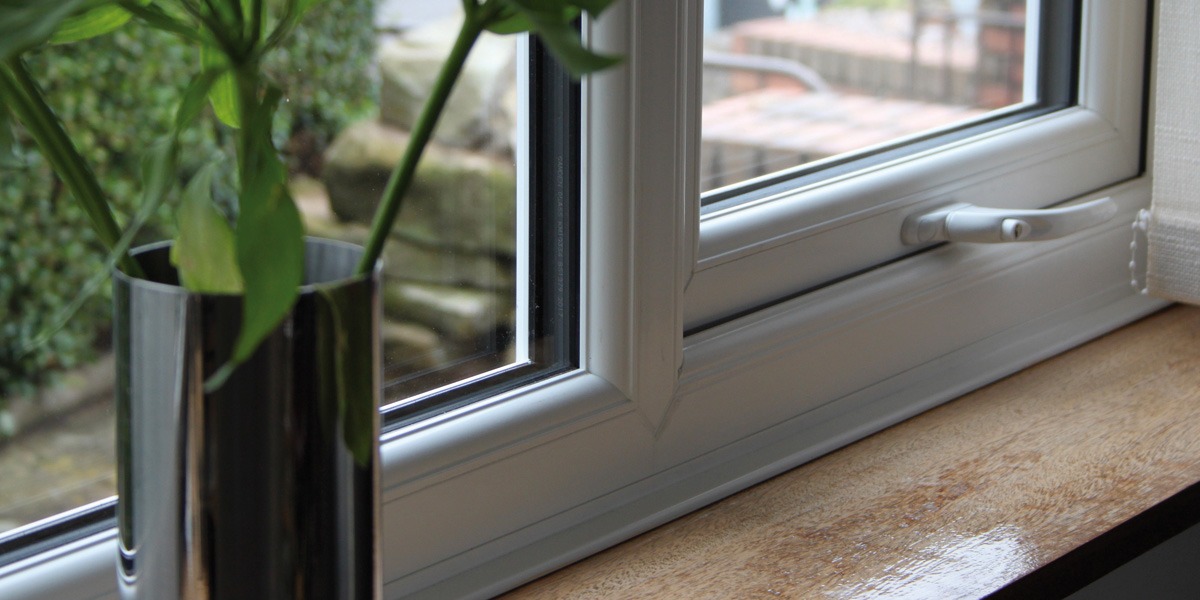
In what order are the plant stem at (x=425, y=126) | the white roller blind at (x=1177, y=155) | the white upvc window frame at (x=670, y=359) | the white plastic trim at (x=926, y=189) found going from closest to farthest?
the plant stem at (x=425, y=126), the white upvc window frame at (x=670, y=359), the white plastic trim at (x=926, y=189), the white roller blind at (x=1177, y=155)

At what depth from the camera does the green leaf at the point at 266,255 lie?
1.31 feet

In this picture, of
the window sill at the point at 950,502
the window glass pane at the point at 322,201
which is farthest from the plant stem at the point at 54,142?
the window sill at the point at 950,502

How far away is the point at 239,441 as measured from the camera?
47 centimetres

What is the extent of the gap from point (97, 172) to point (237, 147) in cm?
19

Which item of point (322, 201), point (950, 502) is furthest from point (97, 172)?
point (950, 502)

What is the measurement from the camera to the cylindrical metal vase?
46 cm

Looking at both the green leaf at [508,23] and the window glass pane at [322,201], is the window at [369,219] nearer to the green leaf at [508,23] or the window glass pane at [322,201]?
the window glass pane at [322,201]

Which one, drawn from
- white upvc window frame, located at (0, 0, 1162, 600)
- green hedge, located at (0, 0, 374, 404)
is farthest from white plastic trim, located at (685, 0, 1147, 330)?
green hedge, located at (0, 0, 374, 404)

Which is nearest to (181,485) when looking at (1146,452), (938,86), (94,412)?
(94,412)

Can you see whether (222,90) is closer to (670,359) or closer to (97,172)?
(97,172)

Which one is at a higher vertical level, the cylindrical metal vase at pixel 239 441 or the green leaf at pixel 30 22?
the green leaf at pixel 30 22

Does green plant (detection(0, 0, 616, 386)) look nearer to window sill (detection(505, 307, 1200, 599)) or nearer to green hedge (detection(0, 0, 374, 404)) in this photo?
green hedge (detection(0, 0, 374, 404))

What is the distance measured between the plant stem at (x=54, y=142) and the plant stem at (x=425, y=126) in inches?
3.8

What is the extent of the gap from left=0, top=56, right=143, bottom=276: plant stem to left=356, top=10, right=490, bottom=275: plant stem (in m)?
0.10
